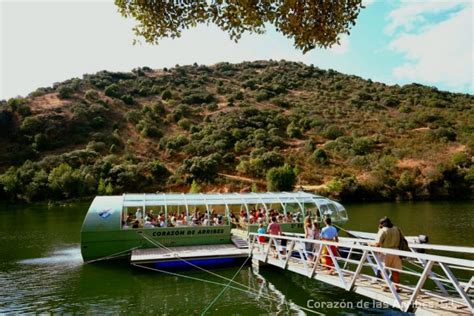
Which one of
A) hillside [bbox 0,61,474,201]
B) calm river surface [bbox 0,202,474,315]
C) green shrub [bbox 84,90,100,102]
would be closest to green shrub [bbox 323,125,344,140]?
hillside [bbox 0,61,474,201]

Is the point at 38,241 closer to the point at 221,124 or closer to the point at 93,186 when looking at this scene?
the point at 93,186

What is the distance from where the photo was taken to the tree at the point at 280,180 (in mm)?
56812

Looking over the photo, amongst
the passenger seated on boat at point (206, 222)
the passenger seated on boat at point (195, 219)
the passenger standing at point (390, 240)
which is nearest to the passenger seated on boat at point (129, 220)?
the passenger seated on boat at point (195, 219)

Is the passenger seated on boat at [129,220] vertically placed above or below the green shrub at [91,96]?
below

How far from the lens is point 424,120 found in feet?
263

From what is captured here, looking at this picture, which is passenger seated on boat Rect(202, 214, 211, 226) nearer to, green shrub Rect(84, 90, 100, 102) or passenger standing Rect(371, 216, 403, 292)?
passenger standing Rect(371, 216, 403, 292)

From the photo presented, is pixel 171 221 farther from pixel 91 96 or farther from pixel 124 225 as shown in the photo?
pixel 91 96

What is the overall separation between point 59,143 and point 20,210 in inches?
1004

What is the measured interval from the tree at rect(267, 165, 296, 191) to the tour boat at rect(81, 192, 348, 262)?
96.5ft

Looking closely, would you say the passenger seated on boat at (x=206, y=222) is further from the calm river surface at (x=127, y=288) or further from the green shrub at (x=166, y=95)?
the green shrub at (x=166, y=95)

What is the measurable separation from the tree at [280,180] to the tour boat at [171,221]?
29424 mm

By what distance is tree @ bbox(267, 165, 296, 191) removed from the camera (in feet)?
186

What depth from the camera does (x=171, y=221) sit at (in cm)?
2409

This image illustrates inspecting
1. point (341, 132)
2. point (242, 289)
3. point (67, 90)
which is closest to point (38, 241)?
point (242, 289)
